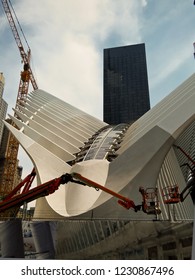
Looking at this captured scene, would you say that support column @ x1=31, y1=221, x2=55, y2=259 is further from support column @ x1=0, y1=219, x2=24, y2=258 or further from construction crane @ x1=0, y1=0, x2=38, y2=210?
construction crane @ x1=0, y1=0, x2=38, y2=210

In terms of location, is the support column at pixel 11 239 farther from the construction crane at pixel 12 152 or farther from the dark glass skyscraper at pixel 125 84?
the dark glass skyscraper at pixel 125 84

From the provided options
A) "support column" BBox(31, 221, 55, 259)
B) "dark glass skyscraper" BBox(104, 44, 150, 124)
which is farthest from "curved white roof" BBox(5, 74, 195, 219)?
"dark glass skyscraper" BBox(104, 44, 150, 124)

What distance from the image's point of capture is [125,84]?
159625 mm

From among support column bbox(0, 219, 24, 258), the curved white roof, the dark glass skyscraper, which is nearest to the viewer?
support column bbox(0, 219, 24, 258)

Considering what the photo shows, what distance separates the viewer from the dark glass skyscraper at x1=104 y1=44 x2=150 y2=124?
504 ft

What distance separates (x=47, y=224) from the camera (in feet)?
38.1

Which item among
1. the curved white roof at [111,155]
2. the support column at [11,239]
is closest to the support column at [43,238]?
the support column at [11,239]

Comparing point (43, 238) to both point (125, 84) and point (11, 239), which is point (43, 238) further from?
point (125, 84)

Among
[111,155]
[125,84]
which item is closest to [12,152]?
[111,155]

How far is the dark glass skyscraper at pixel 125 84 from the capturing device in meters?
154

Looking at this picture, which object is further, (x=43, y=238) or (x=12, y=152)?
(x=12, y=152)

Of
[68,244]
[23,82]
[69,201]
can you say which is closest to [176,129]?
[69,201]

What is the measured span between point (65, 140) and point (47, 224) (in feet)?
66.0
